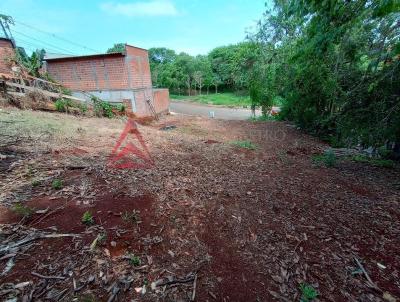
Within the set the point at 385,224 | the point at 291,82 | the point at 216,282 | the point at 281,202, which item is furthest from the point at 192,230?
the point at 291,82

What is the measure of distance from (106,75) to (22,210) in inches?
434

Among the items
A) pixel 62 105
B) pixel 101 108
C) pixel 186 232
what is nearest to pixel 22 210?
pixel 186 232

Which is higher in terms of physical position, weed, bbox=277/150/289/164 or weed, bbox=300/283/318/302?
weed, bbox=300/283/318/302

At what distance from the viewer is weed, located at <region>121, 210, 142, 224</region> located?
2.59 meters

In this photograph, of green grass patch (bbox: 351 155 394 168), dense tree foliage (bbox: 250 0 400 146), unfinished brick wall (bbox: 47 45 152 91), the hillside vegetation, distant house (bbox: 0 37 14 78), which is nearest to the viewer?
dense tree foliage (bbox: 250 0 400 146)

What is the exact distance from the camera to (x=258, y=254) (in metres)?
2.36

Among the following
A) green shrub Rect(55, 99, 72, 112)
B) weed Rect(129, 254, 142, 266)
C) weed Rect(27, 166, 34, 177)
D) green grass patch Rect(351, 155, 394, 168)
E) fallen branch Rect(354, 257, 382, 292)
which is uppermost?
green shrub Rect(55, 99, 72, 112)

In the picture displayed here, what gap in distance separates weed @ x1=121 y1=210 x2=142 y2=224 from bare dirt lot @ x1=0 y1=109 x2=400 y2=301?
0.04 ft

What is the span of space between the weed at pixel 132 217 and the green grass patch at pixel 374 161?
617 cm

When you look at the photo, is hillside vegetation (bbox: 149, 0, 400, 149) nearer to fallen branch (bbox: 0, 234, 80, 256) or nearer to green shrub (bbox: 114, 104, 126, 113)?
fallen branch (bbox: 0, 234, 80, 256)

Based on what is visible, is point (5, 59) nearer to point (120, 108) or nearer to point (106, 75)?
point (106, 75)

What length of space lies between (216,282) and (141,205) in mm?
1400

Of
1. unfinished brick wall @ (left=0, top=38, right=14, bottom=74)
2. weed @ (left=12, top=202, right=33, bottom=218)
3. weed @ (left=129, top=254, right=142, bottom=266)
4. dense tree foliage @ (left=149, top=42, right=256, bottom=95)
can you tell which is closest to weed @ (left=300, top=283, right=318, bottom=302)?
weed @ (left=129, top=254, right=142, bottom=266)

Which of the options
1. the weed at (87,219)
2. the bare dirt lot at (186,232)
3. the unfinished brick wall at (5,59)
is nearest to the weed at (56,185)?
the bare dirt lot at (186,232)
